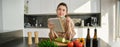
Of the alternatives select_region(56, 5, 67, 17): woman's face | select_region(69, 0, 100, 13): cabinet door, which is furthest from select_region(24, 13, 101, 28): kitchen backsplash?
select_region(56, 5, 67, 17): woman's face

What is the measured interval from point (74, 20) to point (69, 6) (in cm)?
46

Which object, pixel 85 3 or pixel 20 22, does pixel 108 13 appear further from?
pixel 20 22

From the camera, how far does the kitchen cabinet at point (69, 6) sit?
4.30 meters

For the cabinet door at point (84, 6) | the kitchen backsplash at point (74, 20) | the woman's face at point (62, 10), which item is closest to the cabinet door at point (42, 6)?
the cabinet door at point (84, 6)

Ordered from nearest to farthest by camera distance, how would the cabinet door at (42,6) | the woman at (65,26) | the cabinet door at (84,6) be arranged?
1. the woman at (65,26)
2. the cabinet door at (84,6)
3. the cabinet door at (42,6)

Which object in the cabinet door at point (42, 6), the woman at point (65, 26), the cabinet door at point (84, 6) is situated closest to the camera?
the woman at point (65, 26)

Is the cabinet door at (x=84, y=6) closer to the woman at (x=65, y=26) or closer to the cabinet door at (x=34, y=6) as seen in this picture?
the cabinet door at (x=34, y=6)

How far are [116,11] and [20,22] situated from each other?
2676 mm

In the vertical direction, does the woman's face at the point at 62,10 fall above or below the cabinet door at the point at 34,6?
below

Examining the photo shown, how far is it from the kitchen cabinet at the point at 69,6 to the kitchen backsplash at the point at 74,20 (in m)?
0.32

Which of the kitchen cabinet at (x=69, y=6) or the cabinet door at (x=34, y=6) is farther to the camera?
the cabinet door at (x=34, y=6)

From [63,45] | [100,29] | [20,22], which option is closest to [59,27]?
[63,45]

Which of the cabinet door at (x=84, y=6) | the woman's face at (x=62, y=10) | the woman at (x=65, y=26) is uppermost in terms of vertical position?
the cabinet door at (x=84, y=6)

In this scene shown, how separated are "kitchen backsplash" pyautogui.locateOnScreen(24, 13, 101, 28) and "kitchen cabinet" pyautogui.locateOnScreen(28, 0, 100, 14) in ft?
1.06
